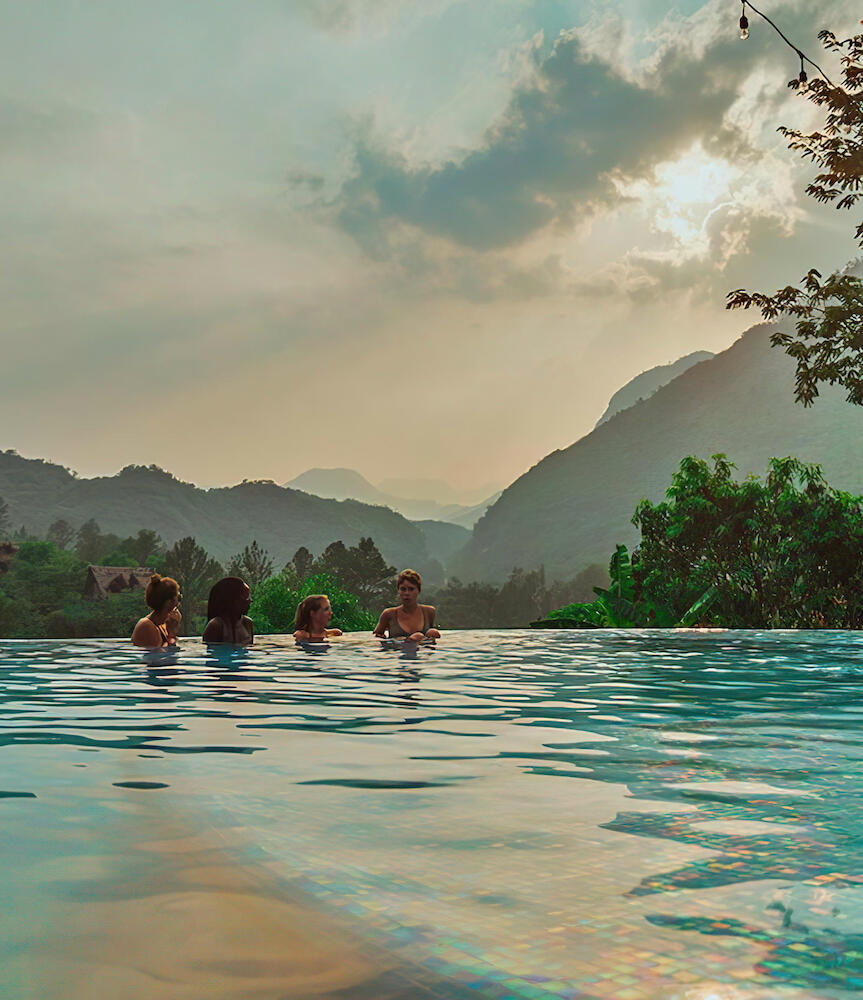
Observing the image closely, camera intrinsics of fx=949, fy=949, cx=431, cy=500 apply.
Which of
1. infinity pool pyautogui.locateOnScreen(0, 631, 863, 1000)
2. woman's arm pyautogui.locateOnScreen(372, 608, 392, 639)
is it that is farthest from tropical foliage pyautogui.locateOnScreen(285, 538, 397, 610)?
infinity pool pyautogui.locateOnScreen(0, 631, 863, 1000)

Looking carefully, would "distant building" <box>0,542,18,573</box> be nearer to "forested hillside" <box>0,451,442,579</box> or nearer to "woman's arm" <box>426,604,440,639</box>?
"forested hillside" <box>0,451,442,579</box>

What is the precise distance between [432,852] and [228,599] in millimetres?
10283

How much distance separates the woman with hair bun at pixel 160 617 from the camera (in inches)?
454

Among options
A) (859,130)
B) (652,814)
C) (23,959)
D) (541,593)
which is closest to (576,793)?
(652,814)

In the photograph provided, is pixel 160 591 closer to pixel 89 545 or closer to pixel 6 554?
pixel 6 554

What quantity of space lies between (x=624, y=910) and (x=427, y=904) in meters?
0.47

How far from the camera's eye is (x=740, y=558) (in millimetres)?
19906

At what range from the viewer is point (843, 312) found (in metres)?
16.9

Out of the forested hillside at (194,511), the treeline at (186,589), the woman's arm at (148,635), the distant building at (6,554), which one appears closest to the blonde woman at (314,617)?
the woman's arm at (148,635)

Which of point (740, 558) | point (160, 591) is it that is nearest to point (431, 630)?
point (160, 591)

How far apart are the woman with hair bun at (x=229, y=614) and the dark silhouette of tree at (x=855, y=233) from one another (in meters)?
9.74

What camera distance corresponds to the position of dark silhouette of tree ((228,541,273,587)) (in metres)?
66.8

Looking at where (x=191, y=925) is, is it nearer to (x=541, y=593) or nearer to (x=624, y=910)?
(x=624, y=910)

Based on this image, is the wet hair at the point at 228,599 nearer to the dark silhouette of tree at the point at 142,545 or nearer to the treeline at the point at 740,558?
the treeline at the point at 740,558
